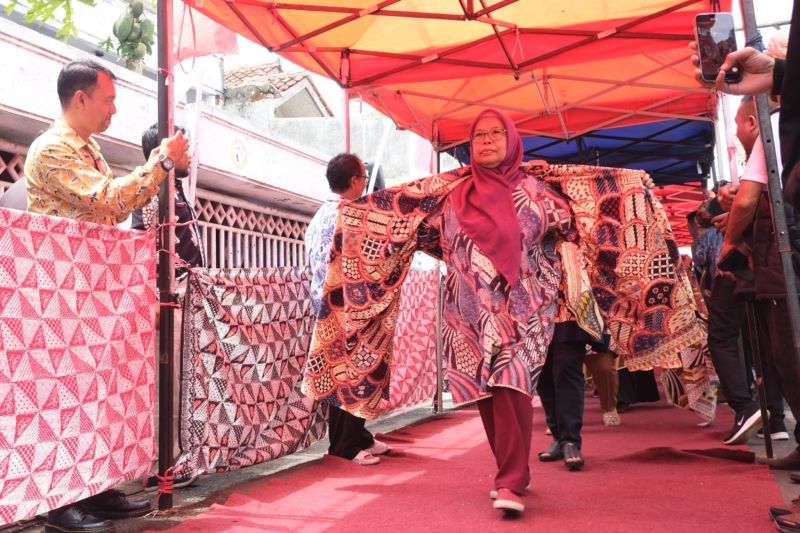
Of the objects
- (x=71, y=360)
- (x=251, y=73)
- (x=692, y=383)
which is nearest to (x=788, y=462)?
(x=692, y=383)

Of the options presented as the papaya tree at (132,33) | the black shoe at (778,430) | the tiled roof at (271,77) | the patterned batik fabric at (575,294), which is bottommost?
the black shoe at (778,430)

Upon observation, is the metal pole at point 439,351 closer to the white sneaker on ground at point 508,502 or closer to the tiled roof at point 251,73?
the white sneaker on ground at point 508,502

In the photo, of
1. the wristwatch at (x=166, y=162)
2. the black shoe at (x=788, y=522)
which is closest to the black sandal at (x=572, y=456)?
the black shoe at (x=788, y=522)

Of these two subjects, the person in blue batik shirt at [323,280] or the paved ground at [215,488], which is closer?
the paved ground at [215,488]

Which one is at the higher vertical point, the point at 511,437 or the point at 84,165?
the point at 84,165

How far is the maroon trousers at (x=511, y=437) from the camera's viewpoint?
8.84 ft

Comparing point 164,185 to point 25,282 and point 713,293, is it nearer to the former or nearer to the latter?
point 25,282

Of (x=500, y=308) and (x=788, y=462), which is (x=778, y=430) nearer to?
(x=788, y=462)

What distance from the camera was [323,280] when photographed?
3748mm

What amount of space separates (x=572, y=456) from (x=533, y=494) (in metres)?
0.53

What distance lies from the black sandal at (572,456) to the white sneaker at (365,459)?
949 mm

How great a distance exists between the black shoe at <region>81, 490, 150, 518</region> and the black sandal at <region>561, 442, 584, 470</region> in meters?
1.82

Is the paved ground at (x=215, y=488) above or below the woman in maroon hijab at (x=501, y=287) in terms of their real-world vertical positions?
below

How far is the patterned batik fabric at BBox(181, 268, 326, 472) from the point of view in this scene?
3.24 m
